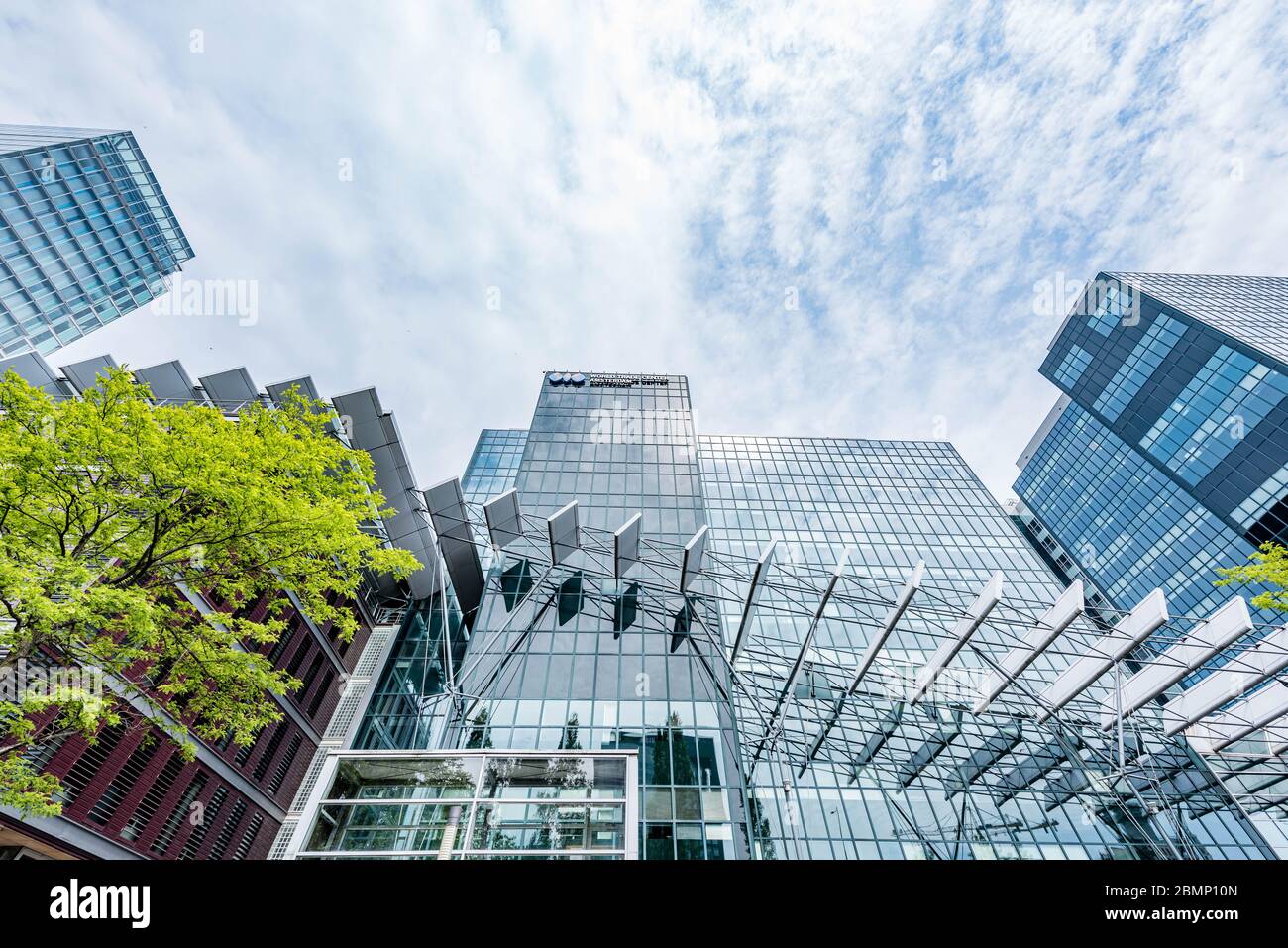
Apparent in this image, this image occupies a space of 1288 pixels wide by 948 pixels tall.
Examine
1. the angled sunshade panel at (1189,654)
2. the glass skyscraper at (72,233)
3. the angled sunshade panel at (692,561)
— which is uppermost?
the glass skyscraper at (72,233)

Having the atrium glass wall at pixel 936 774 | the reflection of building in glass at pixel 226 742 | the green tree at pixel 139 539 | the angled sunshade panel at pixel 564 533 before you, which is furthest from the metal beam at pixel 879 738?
the reflection of building in glass at pixel 226 742

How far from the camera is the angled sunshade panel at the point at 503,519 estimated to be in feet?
79.3

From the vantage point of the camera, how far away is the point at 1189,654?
62.0ft

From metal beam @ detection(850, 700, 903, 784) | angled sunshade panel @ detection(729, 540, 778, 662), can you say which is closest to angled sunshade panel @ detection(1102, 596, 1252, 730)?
metal beam @ detection(850, 700, 903, 784)

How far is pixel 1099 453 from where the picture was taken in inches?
3280

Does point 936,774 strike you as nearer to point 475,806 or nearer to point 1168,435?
point 475,806

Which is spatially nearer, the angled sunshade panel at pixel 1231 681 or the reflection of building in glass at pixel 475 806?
the reflection of building in glass at pixel 475 806

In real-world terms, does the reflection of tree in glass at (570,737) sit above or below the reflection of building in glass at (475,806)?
above

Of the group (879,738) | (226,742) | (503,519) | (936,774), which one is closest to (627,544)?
(503,519)

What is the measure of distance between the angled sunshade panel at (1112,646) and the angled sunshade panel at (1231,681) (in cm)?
368

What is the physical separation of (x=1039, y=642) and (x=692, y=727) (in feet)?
39.9

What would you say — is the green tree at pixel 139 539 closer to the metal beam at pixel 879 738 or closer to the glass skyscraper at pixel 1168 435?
the metal beam at pixel 879 738

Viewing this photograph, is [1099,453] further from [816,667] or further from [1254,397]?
[816,667]
